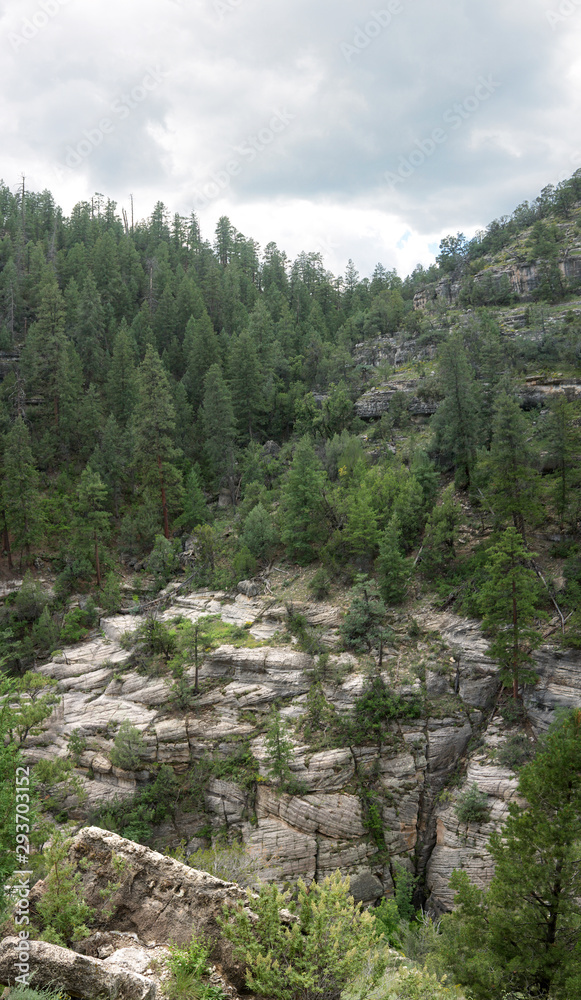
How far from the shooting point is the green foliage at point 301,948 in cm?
762

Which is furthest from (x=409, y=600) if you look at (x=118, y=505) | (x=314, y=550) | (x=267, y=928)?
(x=118, y=505)

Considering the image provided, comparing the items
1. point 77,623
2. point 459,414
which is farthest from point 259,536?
point 459,414

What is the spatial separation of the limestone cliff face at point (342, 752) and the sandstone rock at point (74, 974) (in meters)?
14.5

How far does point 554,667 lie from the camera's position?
22.4 metres

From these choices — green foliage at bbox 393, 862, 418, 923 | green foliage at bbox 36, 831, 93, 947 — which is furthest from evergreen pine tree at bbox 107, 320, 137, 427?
green foliage at bbox 36, 831, 93, 947

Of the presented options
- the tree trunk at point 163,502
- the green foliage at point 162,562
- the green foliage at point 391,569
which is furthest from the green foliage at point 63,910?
the tree trunk at point 163,502

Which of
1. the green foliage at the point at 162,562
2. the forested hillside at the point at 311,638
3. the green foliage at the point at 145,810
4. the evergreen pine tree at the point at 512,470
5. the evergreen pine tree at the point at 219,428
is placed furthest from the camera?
the evergreen pine tree at the point at 219,428

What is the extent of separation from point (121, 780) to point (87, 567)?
55.3 ft

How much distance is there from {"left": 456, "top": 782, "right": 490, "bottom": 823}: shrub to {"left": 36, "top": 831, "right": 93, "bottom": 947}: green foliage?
16113 millimetres

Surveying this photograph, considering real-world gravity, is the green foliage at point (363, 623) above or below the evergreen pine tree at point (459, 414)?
below

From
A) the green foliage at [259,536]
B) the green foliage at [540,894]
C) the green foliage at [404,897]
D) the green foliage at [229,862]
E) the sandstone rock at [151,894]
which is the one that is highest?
the green foliage at [259,536]

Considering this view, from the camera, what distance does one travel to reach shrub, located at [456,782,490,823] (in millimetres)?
19938

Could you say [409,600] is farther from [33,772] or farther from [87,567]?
[87,567]

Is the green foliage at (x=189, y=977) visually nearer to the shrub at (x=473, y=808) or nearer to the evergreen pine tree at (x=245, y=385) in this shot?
the shrub at (x=473, y=808)
